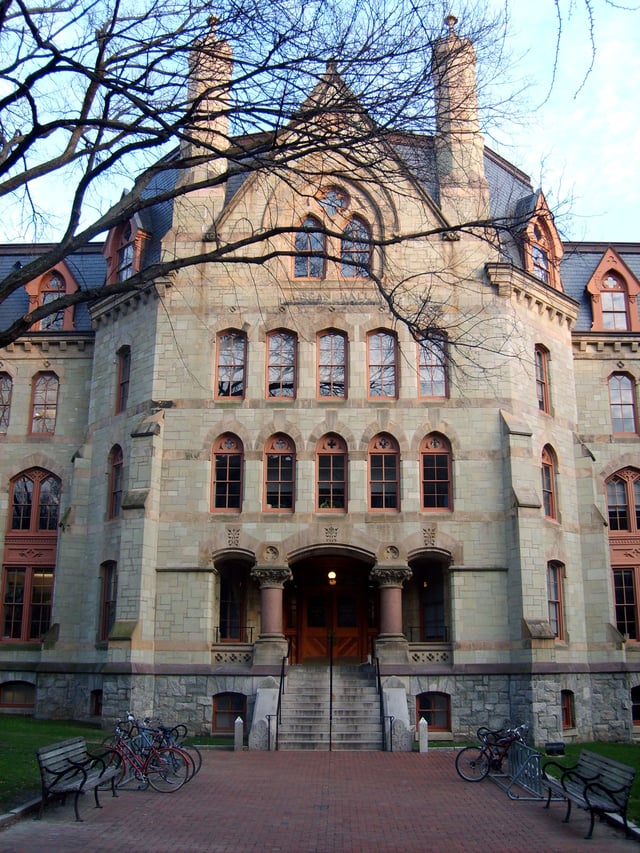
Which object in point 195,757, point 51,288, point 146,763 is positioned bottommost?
point 195,757

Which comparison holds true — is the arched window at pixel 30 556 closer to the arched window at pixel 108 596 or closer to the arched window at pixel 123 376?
the arched window at pixel 108 596

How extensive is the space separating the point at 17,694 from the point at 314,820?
1808cm

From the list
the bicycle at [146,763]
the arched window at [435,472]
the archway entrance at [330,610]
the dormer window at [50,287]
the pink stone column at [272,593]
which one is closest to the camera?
the bicycle at [146,763]

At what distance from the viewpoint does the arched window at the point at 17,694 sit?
2825cm

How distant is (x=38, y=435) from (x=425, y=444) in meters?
13.1

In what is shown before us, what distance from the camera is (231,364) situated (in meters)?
27.0

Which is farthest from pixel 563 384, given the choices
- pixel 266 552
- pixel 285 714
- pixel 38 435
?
pixel 38 435

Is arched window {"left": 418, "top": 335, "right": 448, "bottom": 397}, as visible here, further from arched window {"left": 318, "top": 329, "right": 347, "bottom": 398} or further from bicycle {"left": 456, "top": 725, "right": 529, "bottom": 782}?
bicycle {"left": 456, "top": 725, "right": 529, "bottom": 782}

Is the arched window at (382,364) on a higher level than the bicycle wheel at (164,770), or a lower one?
higher

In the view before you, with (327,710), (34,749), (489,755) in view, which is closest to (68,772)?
(34,749)

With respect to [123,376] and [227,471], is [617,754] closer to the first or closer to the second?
[227,471]

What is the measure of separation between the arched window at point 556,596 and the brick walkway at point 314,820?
965 cm

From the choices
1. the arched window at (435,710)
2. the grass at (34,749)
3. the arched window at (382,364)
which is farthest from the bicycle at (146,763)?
the arched window at (382,364)

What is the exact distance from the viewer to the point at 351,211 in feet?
91.4
